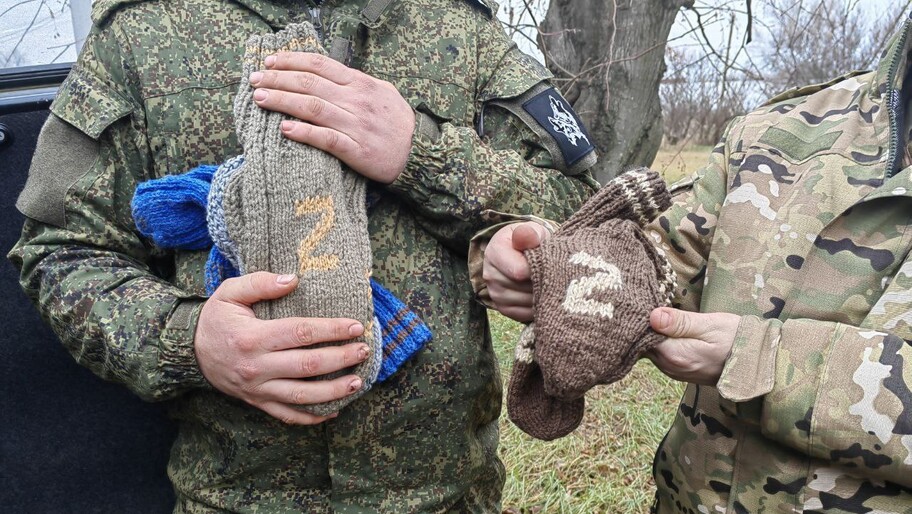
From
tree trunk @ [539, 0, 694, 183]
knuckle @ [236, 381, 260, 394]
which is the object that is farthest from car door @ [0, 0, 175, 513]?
tree trunk @ [539, 0, 694, 183]

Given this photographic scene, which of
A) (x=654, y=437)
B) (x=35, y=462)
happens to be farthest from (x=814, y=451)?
(x=654, y=437)

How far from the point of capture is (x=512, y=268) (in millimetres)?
1551

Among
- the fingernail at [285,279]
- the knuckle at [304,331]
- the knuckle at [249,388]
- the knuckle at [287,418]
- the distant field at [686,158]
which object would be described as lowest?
the distant field at [686,158]

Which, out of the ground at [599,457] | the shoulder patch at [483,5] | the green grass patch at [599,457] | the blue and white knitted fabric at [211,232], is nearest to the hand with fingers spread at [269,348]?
the blue and white knitted fabric at [211,232]

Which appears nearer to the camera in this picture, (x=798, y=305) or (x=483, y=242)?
(x=798, y=305)

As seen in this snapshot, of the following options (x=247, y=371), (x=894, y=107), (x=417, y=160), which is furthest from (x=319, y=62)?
(x=894, y=107)

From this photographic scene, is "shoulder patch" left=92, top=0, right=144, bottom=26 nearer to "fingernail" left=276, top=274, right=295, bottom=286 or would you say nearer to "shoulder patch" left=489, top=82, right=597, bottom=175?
"fingernail" left=276, top=274, right=295, bottom=286

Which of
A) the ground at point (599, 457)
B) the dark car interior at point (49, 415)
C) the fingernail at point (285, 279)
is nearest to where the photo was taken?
the fingernail at point (285, 279)

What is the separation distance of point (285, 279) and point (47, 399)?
1263mm

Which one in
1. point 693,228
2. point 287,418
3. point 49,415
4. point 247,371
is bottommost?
point 49,415

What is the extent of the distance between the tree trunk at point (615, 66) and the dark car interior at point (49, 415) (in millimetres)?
3109

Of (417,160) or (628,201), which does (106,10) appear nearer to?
(417,160)

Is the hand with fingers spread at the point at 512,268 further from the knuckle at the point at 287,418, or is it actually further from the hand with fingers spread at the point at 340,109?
the knuckle at the point at 287,418

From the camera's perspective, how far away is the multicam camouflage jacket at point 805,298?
1.34 metres
